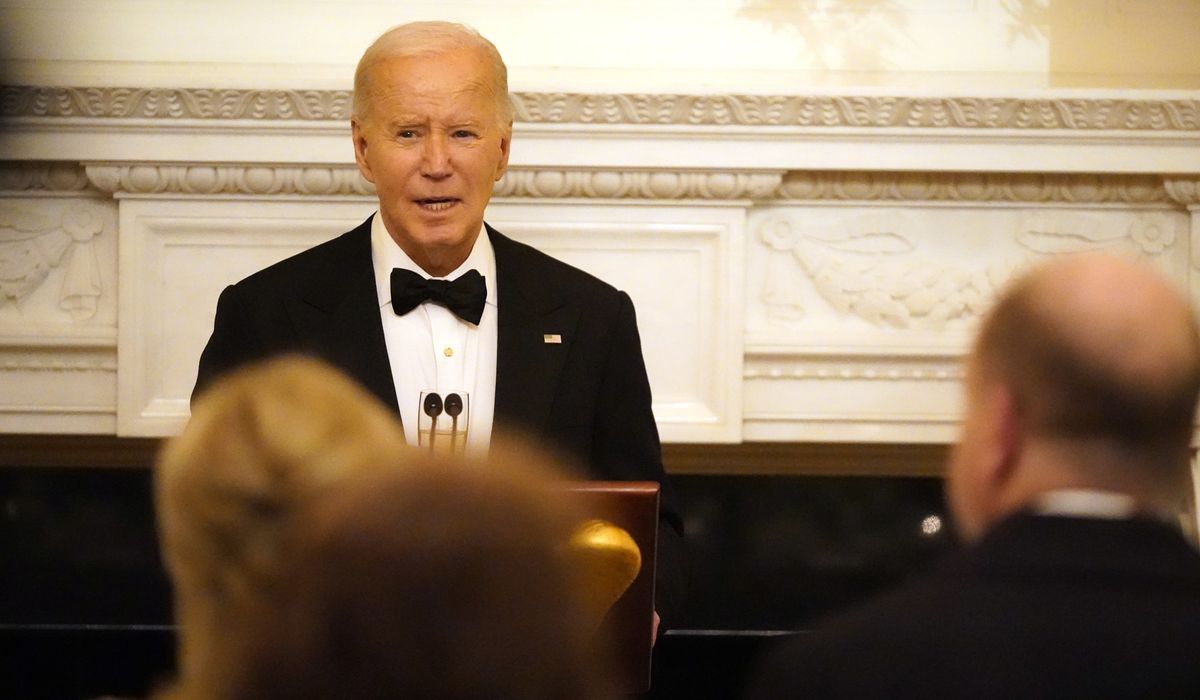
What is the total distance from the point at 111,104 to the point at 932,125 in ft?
5.66

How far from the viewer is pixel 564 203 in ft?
10.7

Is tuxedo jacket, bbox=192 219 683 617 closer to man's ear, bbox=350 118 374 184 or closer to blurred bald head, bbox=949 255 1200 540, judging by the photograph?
man's ear, bbox=350 118 374 184

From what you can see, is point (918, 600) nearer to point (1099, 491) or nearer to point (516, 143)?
point (1099, 491)

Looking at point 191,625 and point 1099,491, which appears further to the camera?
point 1099,491

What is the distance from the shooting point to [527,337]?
2.66 m

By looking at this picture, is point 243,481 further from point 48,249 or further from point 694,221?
point 48,249

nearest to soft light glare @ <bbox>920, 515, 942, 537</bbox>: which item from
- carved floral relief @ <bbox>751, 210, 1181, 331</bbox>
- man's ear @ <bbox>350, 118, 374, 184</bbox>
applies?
carved floral relief @ <bbox>751, 210, 1181, 331</bbox>

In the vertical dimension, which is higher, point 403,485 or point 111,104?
point 111,104

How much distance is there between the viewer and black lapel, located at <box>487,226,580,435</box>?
8.49 ft

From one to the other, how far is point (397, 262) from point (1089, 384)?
164cm

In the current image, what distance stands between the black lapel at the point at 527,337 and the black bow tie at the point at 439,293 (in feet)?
0.20

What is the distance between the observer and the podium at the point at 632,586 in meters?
1.99

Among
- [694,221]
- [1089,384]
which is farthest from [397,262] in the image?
[1089,384]

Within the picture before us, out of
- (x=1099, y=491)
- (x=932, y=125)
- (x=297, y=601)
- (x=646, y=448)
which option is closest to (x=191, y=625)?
(x=297, y=601)
